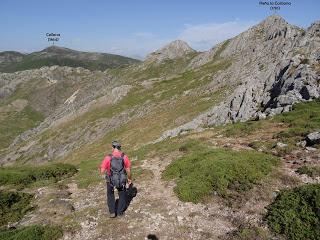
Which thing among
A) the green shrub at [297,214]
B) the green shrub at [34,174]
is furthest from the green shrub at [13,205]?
the green shrub at [297,214]

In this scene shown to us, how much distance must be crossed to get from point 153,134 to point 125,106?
142 feet

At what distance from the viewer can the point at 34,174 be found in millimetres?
25609

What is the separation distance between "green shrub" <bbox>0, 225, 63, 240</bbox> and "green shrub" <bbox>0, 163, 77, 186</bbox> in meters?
9.32

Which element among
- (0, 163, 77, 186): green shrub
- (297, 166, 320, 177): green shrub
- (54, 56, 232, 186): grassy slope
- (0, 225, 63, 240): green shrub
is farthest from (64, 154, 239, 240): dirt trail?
(0, 163, 77, 186): green shrub

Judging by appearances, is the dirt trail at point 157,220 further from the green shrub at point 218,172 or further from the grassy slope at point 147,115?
the grassy slope at point 147,115

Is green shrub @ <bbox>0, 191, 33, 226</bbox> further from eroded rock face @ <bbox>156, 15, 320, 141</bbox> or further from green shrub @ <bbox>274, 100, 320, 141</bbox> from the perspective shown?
eroded rock face @ <bbox>156, 15, 320, 141</bbox>

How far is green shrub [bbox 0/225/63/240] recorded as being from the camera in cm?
1443

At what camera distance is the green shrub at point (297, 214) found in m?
13.6

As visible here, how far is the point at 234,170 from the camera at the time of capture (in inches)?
761

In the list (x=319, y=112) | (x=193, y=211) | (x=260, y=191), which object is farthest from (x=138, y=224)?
(x=319, y=112)

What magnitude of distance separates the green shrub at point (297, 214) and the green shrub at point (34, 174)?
53.6 feet

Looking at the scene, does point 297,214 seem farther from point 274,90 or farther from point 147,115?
point 147,115

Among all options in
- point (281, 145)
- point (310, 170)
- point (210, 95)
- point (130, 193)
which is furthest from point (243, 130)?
point (210, 95)

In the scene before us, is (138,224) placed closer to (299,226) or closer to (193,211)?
(193,211)
